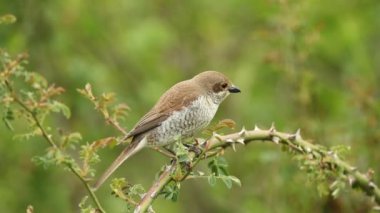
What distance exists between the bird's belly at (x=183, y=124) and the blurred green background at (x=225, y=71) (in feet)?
3.25

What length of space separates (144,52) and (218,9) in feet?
5.03

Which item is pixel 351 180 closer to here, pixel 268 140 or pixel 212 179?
pixel 268 140

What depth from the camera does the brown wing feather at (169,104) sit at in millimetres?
4879

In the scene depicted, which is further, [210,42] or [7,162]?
[210,42]

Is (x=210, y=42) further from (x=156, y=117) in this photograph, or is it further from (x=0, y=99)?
(x=0, y=99)

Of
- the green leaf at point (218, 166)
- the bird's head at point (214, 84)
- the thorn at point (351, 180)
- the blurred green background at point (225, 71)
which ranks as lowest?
the green leaf at point (218, 166)

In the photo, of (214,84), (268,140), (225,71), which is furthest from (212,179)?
(225,71)

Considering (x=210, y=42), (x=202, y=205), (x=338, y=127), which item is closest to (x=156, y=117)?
(x=338, y=127)

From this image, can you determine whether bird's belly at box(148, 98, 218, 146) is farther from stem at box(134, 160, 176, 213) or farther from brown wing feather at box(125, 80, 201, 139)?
stem at box(134, 160, 176, 213)

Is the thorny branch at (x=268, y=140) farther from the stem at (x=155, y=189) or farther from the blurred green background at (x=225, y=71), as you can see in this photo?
the blurred green background at (x=225, y=71)

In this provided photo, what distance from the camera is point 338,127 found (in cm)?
652

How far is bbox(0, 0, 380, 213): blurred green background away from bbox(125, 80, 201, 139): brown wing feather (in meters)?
1.06

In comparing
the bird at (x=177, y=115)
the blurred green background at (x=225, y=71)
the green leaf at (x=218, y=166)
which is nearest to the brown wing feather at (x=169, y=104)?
the bird at (x=177, y=115)

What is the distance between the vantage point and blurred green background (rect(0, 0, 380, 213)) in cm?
618
